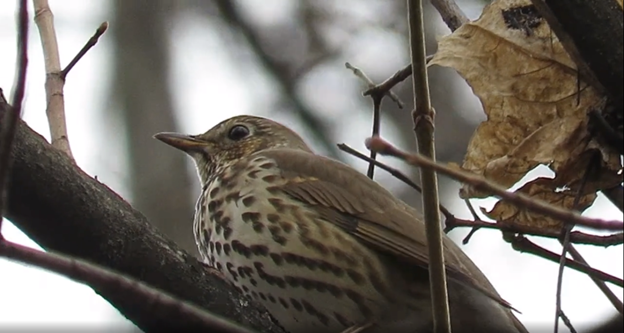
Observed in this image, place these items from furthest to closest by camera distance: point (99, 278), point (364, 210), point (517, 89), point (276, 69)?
1. point (276, 69)
2. point (364, 210)
3. point (517, 89)
4. point (99, 278)

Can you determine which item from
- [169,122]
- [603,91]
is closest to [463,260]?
[603,91]

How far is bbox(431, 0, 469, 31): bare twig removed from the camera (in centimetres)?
324

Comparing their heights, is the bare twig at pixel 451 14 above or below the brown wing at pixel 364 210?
above

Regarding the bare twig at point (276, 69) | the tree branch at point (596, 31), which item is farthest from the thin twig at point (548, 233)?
the bare twig at point (276, 69)

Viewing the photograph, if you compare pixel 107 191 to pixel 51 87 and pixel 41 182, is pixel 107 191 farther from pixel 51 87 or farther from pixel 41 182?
pixel 51 87

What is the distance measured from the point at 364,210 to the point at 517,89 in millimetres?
985

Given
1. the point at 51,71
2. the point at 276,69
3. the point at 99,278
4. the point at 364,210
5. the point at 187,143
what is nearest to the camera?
the point at 99,278

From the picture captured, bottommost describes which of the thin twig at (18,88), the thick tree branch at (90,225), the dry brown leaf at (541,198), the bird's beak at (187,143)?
the thin twig at (18,88)

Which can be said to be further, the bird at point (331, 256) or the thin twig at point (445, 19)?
the bird at point (331, 256)

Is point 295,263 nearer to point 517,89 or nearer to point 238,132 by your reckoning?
point 517,89

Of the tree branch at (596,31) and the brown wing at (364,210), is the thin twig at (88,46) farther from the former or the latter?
the tree branch at (596,31)

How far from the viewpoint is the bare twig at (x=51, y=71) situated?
10.5ft

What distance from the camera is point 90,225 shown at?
2465 millimetres

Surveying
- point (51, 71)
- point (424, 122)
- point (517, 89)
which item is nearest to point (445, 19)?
point (517, 89)
